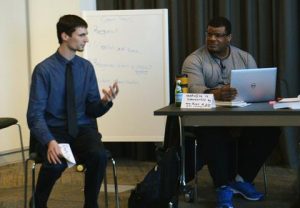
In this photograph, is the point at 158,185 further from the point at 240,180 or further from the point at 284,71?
the point at 284,71

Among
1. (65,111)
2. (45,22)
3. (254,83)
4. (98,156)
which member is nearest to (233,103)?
(254,83)

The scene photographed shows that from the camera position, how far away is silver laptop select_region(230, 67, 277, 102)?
2701mm

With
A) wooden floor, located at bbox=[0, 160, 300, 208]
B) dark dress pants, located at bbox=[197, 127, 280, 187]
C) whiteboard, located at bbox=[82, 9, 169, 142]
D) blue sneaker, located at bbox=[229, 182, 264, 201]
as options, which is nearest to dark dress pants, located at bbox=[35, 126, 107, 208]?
wooden floor, located at bbox=[0, 160, 300, 208]

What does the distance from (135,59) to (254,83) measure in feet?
5.16

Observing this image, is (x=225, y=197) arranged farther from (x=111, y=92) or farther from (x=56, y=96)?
(x=56, y=96)

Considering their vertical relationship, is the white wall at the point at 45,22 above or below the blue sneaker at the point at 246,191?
above

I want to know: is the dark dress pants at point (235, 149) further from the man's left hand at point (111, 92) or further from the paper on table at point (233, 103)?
the man's left hand at point (111, 92)

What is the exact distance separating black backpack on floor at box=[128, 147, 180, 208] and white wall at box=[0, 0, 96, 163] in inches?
89.5

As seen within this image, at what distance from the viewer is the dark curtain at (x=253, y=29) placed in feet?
13.1

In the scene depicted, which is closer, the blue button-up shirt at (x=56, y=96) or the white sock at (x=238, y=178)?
the blue button-up shirt at (x=56, y=96)

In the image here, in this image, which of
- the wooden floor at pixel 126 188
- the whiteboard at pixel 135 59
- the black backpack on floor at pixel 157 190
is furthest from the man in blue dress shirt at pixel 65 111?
the whiteboard at pixel 135 59

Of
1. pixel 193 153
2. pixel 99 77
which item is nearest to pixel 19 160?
pixel 99 77

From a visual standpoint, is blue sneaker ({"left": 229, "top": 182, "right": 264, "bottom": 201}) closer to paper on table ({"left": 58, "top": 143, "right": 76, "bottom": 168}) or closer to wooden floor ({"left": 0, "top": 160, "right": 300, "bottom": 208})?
wooden floor ({"left": 0, "top": 160, "right": 300, "bottom": 208})

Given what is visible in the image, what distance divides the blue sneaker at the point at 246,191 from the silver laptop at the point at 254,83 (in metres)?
0.65
